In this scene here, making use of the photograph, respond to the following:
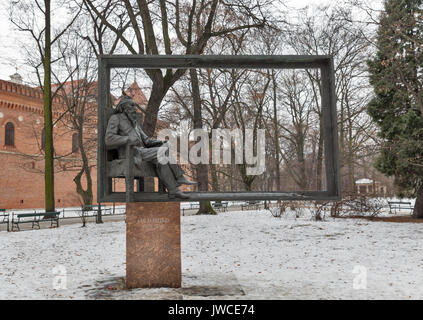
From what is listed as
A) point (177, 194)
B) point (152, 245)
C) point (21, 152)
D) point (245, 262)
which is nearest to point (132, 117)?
point (177, 194)

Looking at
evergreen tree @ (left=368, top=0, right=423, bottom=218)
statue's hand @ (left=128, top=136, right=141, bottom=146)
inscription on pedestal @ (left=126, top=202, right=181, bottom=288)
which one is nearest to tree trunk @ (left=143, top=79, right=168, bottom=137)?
inscription on pedestal @ (left=126, top=202, right=181, bottom=288)

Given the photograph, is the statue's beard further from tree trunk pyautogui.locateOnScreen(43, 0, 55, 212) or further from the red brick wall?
the red brick wall

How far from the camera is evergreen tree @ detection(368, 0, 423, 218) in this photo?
14102 millimetres

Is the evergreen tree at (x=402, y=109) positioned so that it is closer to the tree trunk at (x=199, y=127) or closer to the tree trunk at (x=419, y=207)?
the tree trunk at (x=419, y=207)

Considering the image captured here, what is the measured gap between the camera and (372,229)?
12570mm

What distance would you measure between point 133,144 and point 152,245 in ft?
5.51

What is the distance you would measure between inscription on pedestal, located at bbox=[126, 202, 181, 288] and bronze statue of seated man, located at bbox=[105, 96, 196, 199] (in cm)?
44

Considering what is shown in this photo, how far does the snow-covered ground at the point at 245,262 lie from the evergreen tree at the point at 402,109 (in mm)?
2515

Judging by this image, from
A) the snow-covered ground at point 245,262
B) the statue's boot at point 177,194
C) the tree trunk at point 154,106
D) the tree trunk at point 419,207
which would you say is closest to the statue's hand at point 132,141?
the statue's boot at point 177,194

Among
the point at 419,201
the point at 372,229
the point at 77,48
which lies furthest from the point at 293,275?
the point at 77,48

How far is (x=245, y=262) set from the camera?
834 centimetres

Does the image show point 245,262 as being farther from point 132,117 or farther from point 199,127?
point 199,127

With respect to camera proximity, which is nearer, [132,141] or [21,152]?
[132,141]

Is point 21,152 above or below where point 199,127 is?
above
